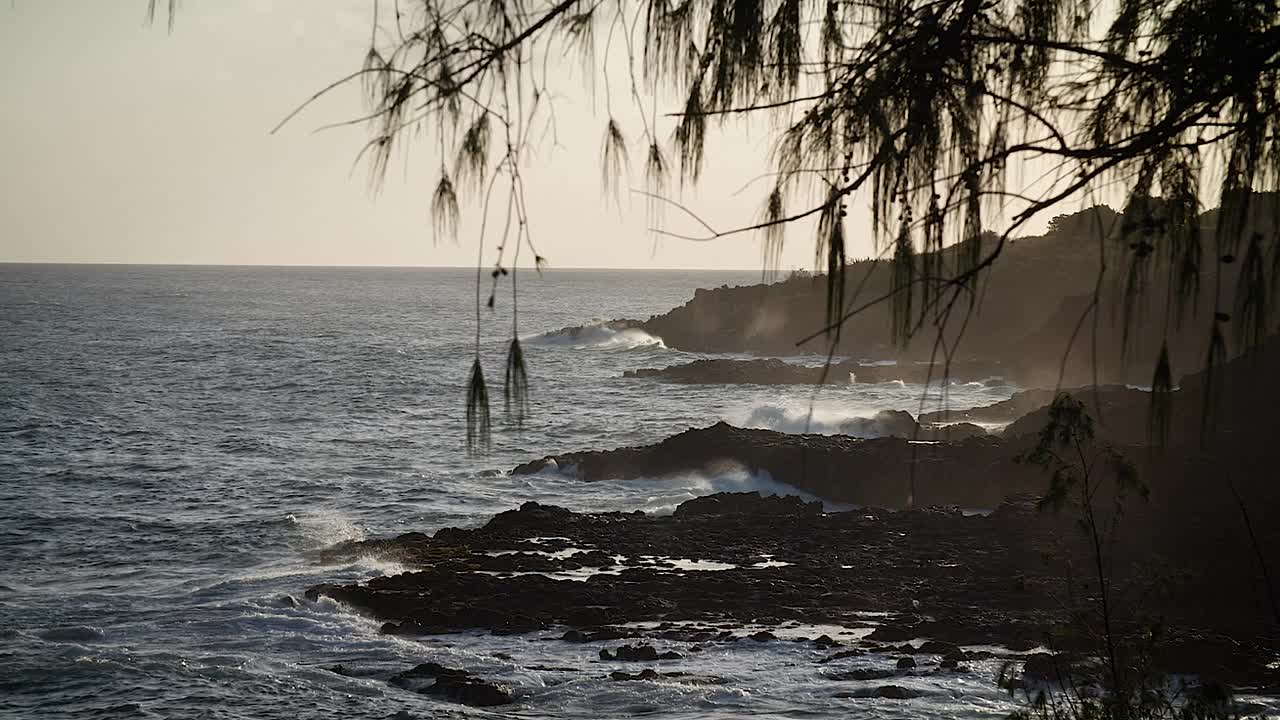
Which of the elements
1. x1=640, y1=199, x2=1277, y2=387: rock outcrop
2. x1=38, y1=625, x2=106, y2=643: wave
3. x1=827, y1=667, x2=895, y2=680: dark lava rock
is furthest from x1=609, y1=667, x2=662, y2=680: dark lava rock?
x1=640, y1=199, x2=1277, y2=387: rock outcrop

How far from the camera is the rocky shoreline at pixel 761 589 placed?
16078 mm

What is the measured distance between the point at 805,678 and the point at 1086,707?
891 cm

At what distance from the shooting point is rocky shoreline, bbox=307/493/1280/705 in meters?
16.1

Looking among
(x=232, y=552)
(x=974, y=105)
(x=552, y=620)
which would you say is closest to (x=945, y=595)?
(x=552, y=620)

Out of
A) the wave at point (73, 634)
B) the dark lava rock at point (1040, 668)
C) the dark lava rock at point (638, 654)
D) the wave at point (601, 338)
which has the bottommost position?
the wave at point (73, 634)

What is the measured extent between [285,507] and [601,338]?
5395 centimetres

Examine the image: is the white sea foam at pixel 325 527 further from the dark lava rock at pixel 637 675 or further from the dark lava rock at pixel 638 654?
the dark lava rock at pixel 637 675

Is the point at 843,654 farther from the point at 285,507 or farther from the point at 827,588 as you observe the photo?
the point at 285,507

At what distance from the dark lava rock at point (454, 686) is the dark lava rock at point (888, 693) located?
4378 mm

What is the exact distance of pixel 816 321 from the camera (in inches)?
2793

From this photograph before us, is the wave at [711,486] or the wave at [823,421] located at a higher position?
the wave at [823,421]

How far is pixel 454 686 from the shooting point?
15.5 metres

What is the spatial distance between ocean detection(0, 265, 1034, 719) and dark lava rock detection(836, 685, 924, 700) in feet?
0.60

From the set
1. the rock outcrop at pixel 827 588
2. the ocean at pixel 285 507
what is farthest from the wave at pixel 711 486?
the rock outcrop at pixel 827 588
